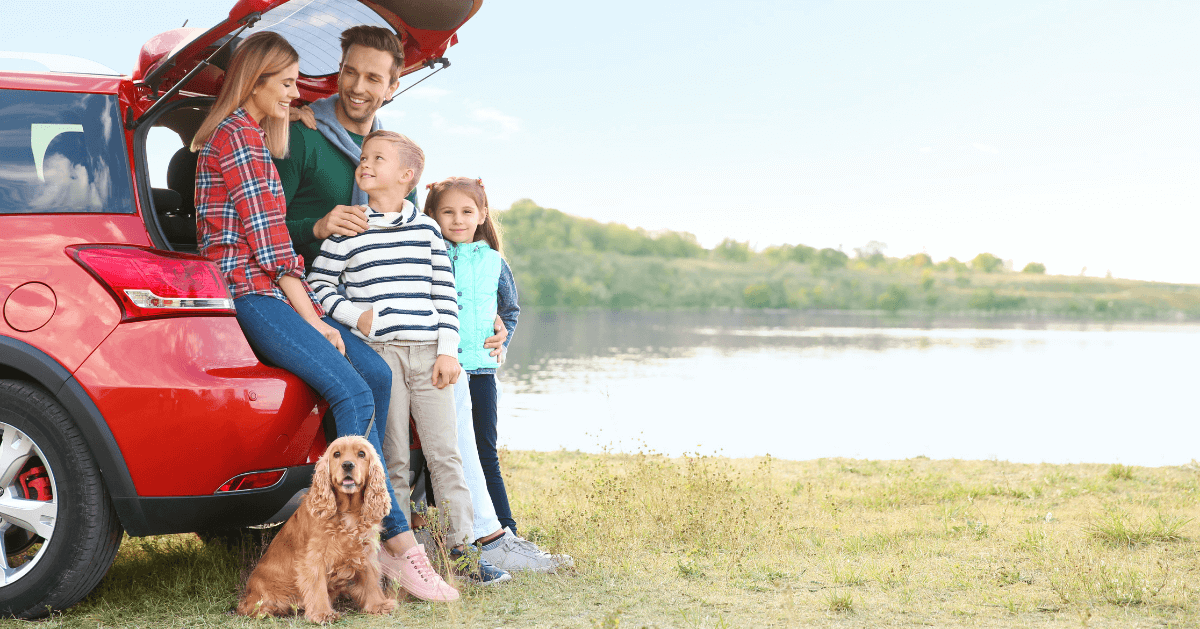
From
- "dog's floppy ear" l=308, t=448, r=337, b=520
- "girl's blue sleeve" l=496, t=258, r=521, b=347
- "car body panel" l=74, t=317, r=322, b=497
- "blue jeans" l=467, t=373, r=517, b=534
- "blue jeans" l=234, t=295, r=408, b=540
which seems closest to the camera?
"car body panel" l=74, t=317, r=322, b=497

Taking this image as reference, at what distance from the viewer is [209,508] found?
325 cm

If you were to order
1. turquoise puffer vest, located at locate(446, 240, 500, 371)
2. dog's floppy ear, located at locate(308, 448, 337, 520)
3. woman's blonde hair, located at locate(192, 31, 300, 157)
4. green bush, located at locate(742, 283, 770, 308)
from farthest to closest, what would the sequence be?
green bush, located at locate(742, 283, 770, 308), turquoise puffer vest, located at locate(446, 240, 500, 371), woman's blonde hair, located at locate(192, 31, 300, 157), dog's floppy ear, located at locate(308, 448, 337, 520)

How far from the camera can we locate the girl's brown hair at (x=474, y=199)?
4289 mm

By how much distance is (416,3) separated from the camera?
4.14 m

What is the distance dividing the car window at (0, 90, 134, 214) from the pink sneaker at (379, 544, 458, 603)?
1.70 metres

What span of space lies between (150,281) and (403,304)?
3.17ft

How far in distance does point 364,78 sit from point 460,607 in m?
2.33

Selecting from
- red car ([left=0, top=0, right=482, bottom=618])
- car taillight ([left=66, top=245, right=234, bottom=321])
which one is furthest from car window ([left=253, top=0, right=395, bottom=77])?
car taillight ([left=66, top=245, right=234, bottom=321])

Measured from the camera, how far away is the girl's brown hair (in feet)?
14.1

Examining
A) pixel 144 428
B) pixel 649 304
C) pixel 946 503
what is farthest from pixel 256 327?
pixel 649 304

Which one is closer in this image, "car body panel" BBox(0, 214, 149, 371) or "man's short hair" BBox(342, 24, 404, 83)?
"car body panel" BBox(0, 214, 149, 371)

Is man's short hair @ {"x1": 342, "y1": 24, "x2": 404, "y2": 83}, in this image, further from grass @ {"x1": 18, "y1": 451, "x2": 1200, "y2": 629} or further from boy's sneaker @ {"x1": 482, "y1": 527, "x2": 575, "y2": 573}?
grass @ {"x1": 18, "y1": 451, "x2": 1200, "y2": 629}

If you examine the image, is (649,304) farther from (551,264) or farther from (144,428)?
(144,428)

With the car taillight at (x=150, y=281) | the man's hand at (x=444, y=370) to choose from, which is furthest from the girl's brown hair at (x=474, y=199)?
the car taillight at (x=150, y=281)
